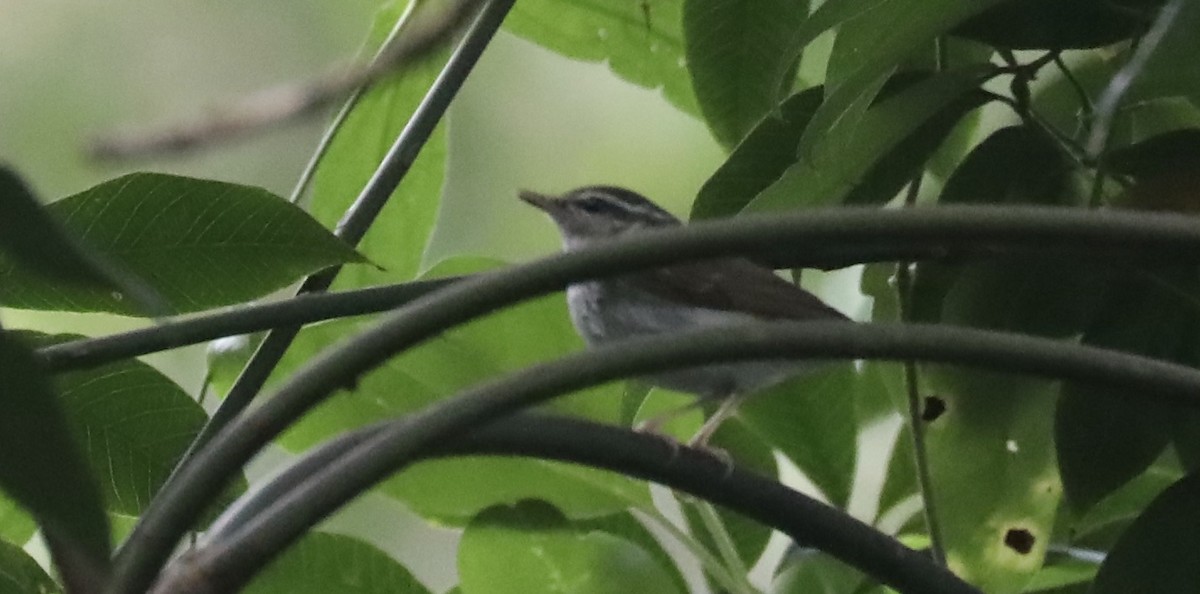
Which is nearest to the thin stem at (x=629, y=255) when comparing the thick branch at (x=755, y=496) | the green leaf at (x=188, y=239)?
the thick branch at (x=755, y=496)

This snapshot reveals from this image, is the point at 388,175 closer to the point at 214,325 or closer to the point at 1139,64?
the point at 214,325

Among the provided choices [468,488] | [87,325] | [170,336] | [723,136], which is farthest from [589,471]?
[87,325]

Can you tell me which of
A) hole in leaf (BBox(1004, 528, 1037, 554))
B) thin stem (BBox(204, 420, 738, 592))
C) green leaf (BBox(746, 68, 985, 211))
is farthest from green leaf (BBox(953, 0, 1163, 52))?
thin stem (BBox(204, 420, 738, 592))

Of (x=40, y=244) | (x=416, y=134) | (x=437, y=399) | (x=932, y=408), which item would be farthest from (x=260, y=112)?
(x=932, y=408)

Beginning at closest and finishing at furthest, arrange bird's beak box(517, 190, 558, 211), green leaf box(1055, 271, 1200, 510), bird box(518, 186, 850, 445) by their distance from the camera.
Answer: green leaf box(1055, 271, 1200, 510) < bird box(518, 186, 850, 445) < bird's beak box(517, 190, 558, 211)

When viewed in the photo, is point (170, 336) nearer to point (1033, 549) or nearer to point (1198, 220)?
point (1198, 220)

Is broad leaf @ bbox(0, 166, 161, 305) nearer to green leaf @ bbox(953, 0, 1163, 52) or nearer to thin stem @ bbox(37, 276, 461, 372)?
thin stem @ bbox(37, 276, 461, 372)

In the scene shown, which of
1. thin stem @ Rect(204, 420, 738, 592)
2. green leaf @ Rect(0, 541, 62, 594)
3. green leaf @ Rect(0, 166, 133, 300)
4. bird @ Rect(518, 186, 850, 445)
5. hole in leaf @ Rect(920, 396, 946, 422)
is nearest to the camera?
green leaf @ Rect(0, 166, 133, 300)

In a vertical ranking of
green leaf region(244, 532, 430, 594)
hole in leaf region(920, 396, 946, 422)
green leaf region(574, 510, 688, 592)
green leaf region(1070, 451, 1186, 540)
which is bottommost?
green leaf region(244, 532, 430, 594)
